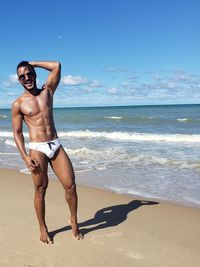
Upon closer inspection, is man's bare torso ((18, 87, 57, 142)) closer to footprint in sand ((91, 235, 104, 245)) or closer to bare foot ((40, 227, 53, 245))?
bare foot ((40, 227, 53, 245))

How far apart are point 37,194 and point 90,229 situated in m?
0.92

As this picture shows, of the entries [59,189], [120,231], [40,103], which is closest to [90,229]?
[120,231]

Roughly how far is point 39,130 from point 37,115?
17 cm

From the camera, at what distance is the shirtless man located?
4.09 metres

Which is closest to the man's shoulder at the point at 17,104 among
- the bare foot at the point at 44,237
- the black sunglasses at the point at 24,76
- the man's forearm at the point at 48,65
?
the black sunglasses at the point at 24,76

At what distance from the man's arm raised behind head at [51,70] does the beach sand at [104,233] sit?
1785mm

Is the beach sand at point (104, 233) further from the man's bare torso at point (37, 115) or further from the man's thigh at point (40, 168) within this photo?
the man's bare torso at point (37, 115)

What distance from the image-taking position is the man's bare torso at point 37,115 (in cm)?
411

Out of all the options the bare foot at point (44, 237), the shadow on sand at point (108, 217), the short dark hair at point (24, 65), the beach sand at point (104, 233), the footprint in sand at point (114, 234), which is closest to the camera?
the beach sand at point (104, 233)

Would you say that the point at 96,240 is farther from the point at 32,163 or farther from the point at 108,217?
the point at 32,163

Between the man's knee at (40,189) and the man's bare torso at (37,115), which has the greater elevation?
the man's bare torso at (37,115)

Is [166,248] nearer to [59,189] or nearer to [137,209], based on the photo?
[137,209]

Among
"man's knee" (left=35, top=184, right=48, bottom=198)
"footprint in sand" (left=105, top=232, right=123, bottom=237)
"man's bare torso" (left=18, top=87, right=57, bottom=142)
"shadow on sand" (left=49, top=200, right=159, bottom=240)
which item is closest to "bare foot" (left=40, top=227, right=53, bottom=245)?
"shadow on sand" (left=49, top=200, right=159, bottom=240)

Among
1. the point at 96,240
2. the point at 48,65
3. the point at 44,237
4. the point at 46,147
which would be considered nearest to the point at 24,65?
the point at 48,65
